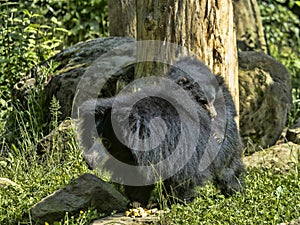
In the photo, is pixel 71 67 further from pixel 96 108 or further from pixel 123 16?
pixel 96 108

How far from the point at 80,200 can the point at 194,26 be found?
2149 millimetres

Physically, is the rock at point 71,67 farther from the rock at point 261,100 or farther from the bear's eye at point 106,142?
the bear's eye at point 106,142

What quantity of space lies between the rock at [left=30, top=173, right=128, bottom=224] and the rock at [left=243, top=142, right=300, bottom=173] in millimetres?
1700

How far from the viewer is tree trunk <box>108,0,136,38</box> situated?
372 inches

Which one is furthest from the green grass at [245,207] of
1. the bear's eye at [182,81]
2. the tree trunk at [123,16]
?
the tree trunk at [123,16]

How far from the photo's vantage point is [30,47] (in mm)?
9367

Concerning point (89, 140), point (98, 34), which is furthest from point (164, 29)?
point (98, 34)

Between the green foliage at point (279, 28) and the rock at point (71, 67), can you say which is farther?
the green foliage at point (279, 28)

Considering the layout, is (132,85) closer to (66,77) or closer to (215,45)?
(215,45)

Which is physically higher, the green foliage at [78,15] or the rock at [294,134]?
the green foliage at [78,15]

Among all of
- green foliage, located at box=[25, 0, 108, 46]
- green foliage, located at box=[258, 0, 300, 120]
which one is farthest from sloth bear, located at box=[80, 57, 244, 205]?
A: green foliage, located at box=[258, 0, 300, 120]

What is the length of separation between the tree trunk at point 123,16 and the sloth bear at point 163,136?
356 cm

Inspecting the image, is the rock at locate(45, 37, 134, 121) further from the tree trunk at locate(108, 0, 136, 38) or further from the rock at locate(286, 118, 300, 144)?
the rock at locate(286, 118, 300, 144)

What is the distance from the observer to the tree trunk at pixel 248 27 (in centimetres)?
1058
